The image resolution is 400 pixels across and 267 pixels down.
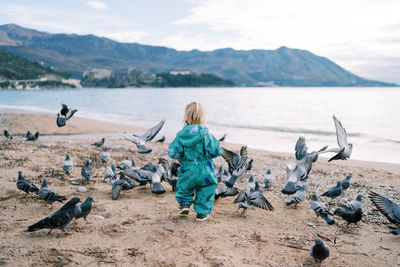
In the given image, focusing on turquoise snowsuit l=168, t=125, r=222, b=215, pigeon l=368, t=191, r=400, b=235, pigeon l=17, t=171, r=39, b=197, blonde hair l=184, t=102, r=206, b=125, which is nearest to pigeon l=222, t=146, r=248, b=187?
turquoise snowsuit l=168, t=125, r=222, b=215

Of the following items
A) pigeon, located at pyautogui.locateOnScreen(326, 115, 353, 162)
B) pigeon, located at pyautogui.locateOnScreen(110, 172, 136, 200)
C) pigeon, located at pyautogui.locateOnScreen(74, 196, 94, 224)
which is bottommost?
pigeon, located at pyautogui.locateOnScreen(110, 172, 136, 200)

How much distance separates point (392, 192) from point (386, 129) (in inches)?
713

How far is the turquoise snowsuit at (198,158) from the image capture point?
4633 millimetres

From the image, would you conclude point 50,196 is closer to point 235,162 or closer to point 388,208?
point 235,162

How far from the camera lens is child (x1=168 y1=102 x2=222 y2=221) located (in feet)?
15.2

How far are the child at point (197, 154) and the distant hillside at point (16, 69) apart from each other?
400 ft

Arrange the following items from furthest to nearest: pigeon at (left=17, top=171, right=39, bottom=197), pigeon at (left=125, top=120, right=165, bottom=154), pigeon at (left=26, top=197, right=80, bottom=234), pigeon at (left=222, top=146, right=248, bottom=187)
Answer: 1. pigeon at (left=125, top=120, right=165, bottom=154)
2. pigeon at (left=222, top=146, right=248, bottom=187)
3. pigeon at (left=17, top=171, right=39, bottom=197)
4. pigeon at (left=26, top=197, right=80, bottom=234)

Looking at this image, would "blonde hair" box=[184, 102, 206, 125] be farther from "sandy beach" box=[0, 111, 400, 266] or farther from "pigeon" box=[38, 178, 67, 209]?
"pigeon" box=[38, 178, 67, 209]

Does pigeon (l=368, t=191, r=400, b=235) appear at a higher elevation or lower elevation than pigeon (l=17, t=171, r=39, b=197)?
higher

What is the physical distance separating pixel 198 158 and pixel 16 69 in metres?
135

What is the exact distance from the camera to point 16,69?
380ft

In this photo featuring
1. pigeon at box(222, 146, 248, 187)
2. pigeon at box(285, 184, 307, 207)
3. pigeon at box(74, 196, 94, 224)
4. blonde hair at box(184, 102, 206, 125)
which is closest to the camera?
pigeon at box(74, 196, 94, 224)

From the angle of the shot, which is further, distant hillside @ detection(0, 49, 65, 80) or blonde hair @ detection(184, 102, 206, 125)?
distant hillside @ detection(0, 49, 65, 80)

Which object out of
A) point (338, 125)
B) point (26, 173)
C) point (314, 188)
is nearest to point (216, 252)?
point (338, 125)
